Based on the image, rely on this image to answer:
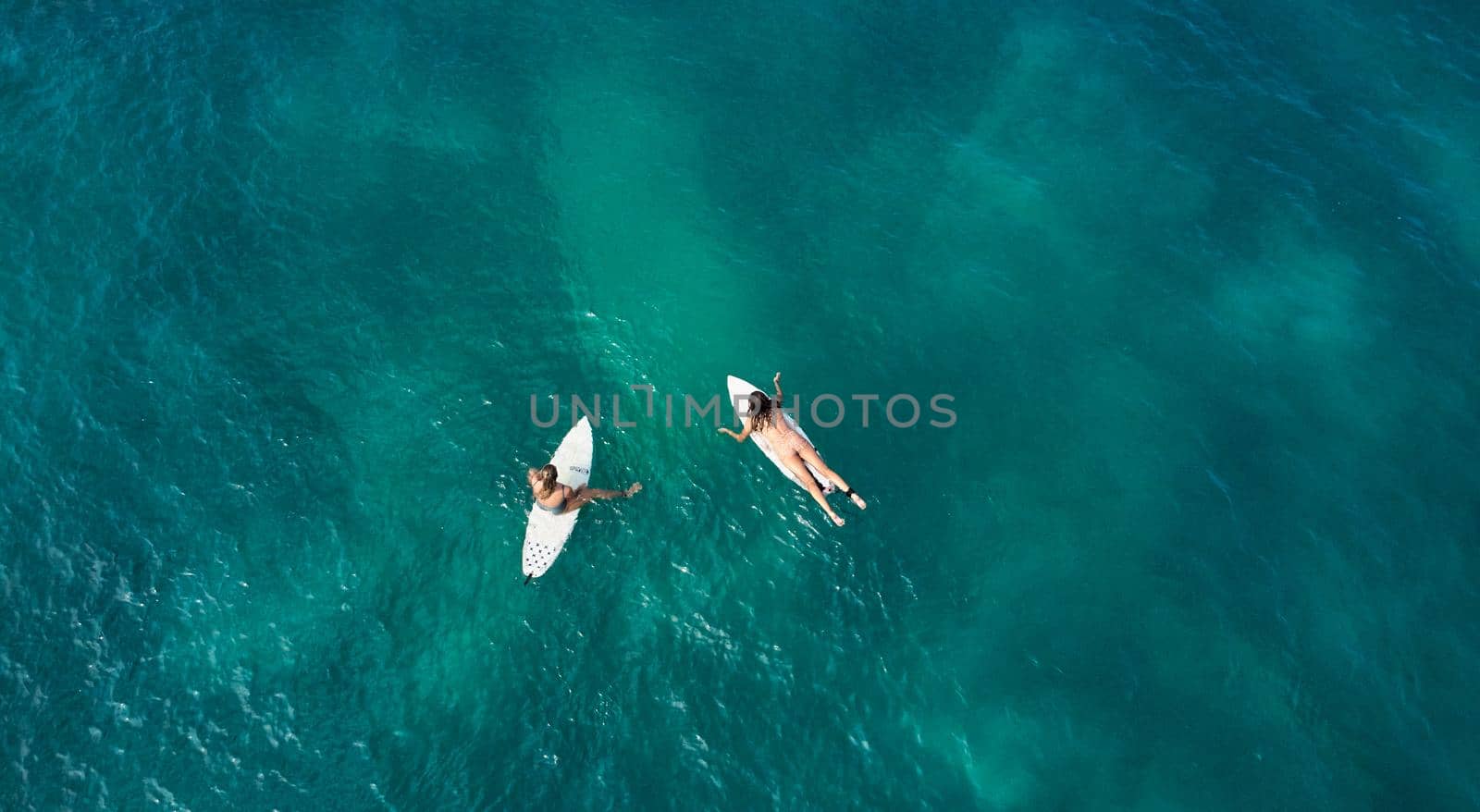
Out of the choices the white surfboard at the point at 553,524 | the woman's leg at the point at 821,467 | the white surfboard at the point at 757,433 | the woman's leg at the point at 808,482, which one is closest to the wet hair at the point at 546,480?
the white surfboard at the point at 553,524

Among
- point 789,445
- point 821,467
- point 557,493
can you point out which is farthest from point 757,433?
point 557,493

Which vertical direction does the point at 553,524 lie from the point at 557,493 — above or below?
below

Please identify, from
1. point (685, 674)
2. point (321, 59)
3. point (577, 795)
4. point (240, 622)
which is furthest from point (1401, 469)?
point (321, 59)

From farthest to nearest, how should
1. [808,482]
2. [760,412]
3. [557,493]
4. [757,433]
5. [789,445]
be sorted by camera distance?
[757,433] → [760,412] → [789,445] → [808,482] → [557,493]

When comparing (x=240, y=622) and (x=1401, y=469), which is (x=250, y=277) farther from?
(x=1401, y=469)

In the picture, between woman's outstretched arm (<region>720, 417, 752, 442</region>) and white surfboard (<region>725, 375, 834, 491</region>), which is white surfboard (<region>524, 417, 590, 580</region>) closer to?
woman's outstretched arm (<region>720, 417, 752, 442</region>)

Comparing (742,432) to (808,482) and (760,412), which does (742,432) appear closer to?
(760,412)
